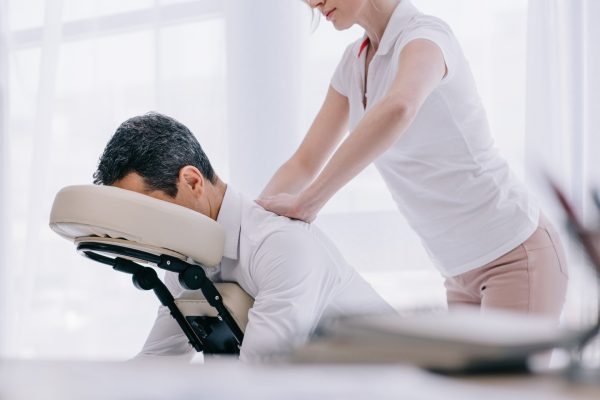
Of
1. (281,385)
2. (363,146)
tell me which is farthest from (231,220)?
(281,385)

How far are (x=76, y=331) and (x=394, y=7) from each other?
1.97 metres

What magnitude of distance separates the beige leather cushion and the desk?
2.13ft

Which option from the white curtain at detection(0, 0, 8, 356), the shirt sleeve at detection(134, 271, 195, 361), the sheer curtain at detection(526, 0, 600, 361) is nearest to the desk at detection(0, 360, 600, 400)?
the shirt sleeve at detection(134, 271, 195, 361)

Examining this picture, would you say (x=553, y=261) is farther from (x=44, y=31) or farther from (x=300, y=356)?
(x=44, y=31)

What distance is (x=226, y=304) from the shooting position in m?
1.33

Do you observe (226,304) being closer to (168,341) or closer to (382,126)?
(168,341)

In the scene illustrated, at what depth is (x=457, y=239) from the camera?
5.09ft

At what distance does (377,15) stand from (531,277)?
63 cm

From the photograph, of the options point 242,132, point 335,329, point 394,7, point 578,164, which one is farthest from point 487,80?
point 335,329

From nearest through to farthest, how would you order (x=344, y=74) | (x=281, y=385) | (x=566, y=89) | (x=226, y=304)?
1. (x=281, y=385)
2. (x=226, y=304)
3. (x=344, y=74)
4. (x=566, y=89)

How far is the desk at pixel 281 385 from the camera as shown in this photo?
551mm

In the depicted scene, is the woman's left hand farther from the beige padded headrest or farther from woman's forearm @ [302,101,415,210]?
the beige padded headrest

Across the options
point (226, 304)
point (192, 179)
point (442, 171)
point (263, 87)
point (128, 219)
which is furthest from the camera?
point (263, 87)

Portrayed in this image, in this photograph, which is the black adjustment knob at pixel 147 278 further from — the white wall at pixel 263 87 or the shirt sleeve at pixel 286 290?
the white wall at pixel 263 87
